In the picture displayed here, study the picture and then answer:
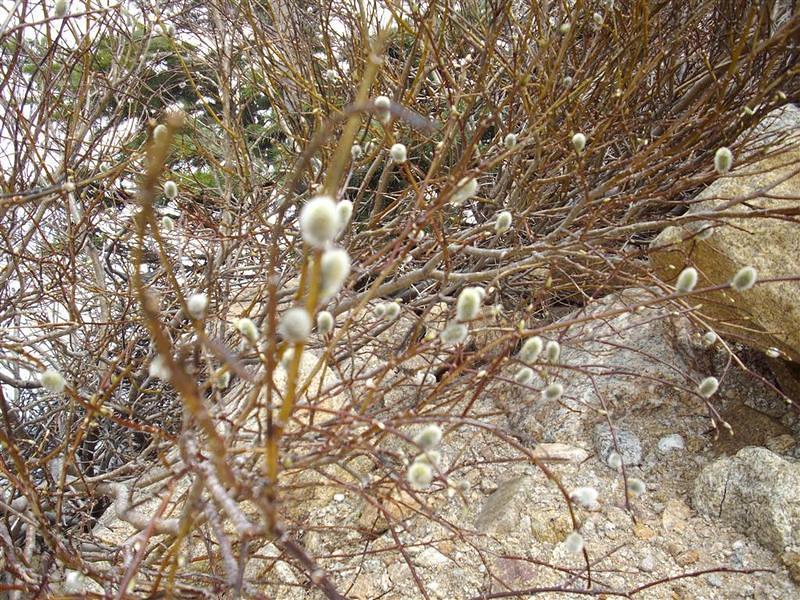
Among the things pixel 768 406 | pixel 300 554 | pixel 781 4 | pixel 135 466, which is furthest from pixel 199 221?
pixel 781 4

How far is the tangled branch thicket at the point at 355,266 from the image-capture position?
44.8 inches

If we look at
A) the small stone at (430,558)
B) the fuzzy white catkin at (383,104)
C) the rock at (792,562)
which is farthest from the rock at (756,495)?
the fuzzy white catkin at (383,104)

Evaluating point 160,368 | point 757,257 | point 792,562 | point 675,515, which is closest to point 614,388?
point 675,515

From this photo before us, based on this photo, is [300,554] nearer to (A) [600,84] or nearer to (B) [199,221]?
(B) [199,221]

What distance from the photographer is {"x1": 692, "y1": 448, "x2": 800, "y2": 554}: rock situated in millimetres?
1609

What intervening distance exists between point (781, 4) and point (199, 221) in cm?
323

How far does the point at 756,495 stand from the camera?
5.55 ft

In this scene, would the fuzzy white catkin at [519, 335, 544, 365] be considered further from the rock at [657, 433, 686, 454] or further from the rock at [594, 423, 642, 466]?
the rock at [657, 433, 686, 454]

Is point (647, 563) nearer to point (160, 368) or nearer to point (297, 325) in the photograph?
point (160, 368)

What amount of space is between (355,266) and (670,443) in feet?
4.58

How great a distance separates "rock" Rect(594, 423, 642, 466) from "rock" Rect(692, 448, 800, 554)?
239mm

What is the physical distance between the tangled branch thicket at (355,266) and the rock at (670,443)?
0.47m

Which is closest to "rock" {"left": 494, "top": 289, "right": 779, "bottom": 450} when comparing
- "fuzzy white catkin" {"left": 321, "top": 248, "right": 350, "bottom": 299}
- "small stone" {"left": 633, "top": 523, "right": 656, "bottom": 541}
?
"small stone" {"left": 633, "top": 523, "right": 656, "bottom": 541}

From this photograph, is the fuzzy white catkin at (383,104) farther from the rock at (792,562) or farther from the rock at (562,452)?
the rock at (792,562)
